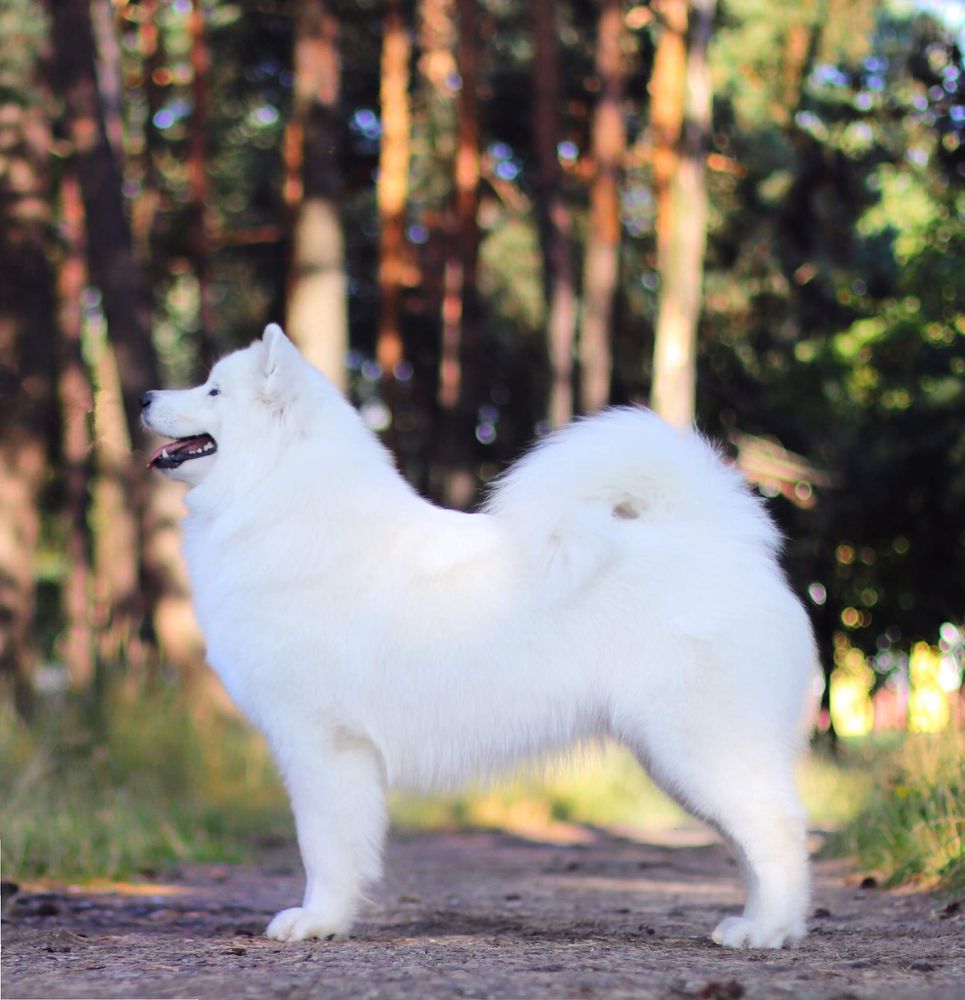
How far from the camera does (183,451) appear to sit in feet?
18.5

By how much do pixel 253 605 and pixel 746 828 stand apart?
6.39 ft

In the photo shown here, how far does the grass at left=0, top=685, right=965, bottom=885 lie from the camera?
25.0 ft

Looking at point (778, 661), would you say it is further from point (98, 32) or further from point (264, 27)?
point (264, 27)

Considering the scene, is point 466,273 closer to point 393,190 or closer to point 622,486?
point 393,190

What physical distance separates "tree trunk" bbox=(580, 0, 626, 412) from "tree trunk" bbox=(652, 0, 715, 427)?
115cm

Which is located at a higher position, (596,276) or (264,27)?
(264,27)

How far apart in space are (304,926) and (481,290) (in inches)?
847

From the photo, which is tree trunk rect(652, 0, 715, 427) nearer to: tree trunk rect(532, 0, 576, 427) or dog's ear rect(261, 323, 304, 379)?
tree trunk rect(532, 0, 576, 427)

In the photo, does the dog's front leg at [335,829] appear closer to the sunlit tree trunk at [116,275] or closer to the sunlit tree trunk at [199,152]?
the sunlit tree trunk at [116,275]

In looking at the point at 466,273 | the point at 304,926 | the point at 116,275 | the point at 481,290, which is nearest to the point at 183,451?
the point at 304,926

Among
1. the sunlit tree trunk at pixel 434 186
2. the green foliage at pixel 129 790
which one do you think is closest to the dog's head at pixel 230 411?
the green foliage at pixel 129 790

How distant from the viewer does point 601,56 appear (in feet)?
63.4

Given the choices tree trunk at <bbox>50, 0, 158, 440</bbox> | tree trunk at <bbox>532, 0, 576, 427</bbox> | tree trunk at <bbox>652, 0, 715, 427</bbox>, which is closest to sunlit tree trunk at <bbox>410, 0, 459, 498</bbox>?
tree trunk at <bbox>532, 0, 576, 427</bbox>

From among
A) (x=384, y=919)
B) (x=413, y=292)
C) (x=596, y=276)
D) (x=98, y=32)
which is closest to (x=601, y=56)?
(x=596, y=276)
